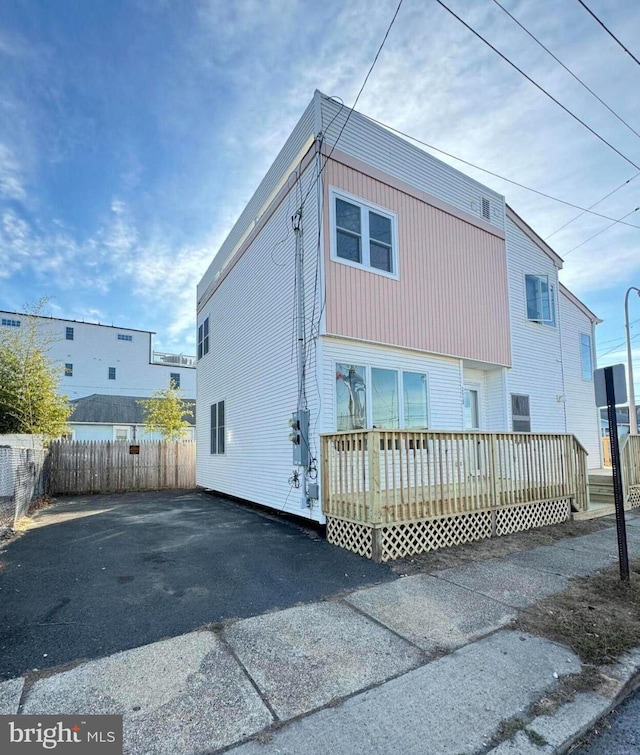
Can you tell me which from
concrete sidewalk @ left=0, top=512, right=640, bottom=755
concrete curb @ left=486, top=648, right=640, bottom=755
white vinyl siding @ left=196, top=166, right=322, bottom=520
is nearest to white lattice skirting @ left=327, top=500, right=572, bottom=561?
white vinyl siding @ left=196, top=166, right=322, bottom=520

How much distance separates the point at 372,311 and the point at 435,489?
125 inches

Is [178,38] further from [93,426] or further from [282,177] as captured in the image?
[93,426]

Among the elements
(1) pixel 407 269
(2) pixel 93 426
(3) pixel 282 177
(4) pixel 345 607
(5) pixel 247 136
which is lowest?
(4) pixel 345 607

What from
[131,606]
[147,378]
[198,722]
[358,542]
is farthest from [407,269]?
[147,378]

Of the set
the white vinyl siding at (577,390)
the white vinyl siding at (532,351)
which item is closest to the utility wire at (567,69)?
the white vinyl siding at (532,351)

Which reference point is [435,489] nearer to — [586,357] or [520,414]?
[520,414]

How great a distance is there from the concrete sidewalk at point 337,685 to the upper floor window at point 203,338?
10.5 m

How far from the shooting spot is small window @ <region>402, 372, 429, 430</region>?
7.80 m

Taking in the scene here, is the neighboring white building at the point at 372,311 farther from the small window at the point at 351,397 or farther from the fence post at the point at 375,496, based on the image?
the fence post at the point at 375,496

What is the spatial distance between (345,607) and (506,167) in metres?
9.10

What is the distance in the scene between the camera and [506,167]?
8930mm

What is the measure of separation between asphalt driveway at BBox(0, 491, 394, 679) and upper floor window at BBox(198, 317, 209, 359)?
6398mm

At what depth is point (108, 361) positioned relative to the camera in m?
33.4
